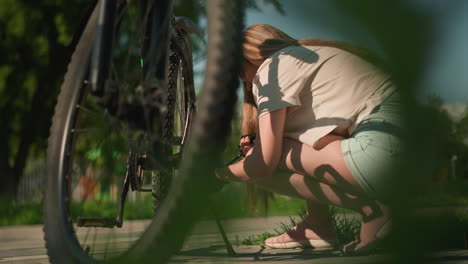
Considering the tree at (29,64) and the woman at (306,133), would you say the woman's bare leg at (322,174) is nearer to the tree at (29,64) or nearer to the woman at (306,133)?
the woman at (306,133)

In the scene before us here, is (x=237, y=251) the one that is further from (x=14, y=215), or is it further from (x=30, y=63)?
(x=30, y=63)

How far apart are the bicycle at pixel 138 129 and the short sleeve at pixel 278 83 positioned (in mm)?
193

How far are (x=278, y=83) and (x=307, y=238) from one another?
918 millimetres

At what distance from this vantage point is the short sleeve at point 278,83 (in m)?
1.69

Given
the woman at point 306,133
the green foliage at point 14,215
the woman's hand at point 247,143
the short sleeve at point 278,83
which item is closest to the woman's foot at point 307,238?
the woman at point 306,133

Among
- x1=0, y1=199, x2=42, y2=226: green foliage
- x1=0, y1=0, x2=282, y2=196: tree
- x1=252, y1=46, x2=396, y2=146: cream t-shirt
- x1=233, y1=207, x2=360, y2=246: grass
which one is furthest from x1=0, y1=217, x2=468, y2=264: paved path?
x1=0, y1=0, x2=282, y2=196: tree

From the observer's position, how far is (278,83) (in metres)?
1.72

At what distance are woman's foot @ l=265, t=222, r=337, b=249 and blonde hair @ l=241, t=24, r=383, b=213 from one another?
1.03 feet

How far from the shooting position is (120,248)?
4.64 ft

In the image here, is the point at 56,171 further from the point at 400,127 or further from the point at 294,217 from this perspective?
the point at 400,127

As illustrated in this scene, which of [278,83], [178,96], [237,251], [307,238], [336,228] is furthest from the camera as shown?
[307,238]

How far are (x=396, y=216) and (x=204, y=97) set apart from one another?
580 millimetres

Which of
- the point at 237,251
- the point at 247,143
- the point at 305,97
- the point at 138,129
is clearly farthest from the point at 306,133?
the point at 237,251

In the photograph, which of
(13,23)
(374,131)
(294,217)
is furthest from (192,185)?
(13,23)
